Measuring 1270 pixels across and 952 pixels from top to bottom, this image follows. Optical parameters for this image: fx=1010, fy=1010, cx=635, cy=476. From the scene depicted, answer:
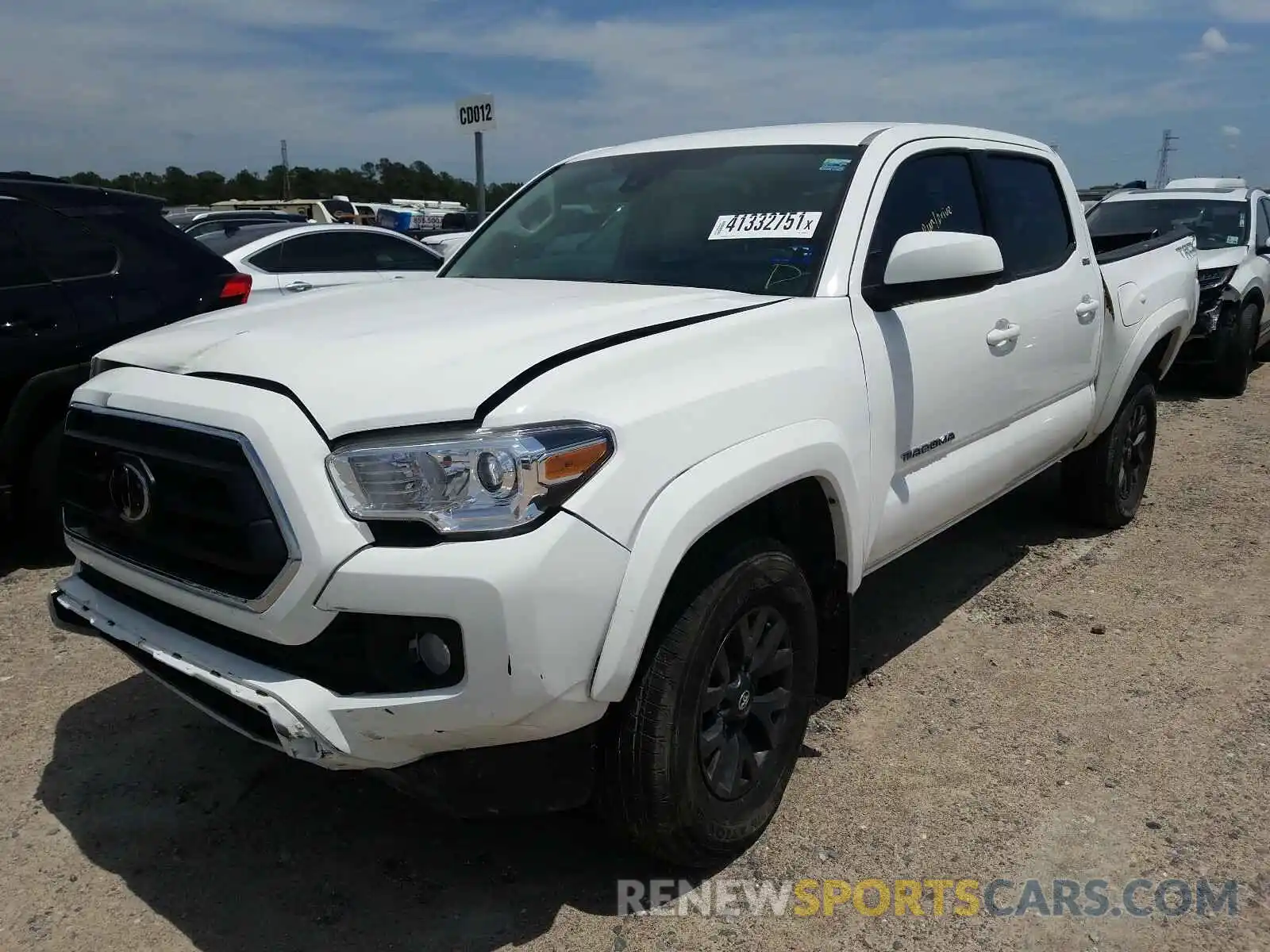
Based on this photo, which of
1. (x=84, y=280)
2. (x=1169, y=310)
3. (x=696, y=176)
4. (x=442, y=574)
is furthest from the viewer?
(x=1169, y=310)

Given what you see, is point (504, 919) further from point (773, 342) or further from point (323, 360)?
point (773, 342)

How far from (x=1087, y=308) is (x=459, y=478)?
338 cm

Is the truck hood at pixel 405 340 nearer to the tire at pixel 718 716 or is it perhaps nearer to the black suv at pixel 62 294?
the tire at pixel 718 716

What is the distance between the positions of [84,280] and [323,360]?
3.35 metres

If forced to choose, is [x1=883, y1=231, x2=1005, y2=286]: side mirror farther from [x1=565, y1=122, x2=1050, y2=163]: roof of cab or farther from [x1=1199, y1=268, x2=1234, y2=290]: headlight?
[x1=1199, y1=268, x2=1234, y2=290]: headlight

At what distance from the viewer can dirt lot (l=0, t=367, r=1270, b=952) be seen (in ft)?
7.91

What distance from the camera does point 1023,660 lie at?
3.84 metres

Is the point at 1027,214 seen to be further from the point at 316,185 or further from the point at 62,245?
the point at 316,185

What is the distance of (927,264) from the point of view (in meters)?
2.84

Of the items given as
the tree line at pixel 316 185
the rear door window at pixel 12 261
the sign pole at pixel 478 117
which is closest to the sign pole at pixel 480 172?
the sign pole at pixel 478 117

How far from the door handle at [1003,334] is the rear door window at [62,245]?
4093 millimetres

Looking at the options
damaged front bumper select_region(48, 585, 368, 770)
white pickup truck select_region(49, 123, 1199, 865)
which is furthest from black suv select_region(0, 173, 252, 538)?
damaged front bumper select_region(48, 585, 368, 770)

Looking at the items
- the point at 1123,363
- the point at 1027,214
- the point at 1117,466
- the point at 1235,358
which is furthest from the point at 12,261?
the point at 1235,358

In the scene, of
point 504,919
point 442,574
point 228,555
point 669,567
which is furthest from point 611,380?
point 504,919
